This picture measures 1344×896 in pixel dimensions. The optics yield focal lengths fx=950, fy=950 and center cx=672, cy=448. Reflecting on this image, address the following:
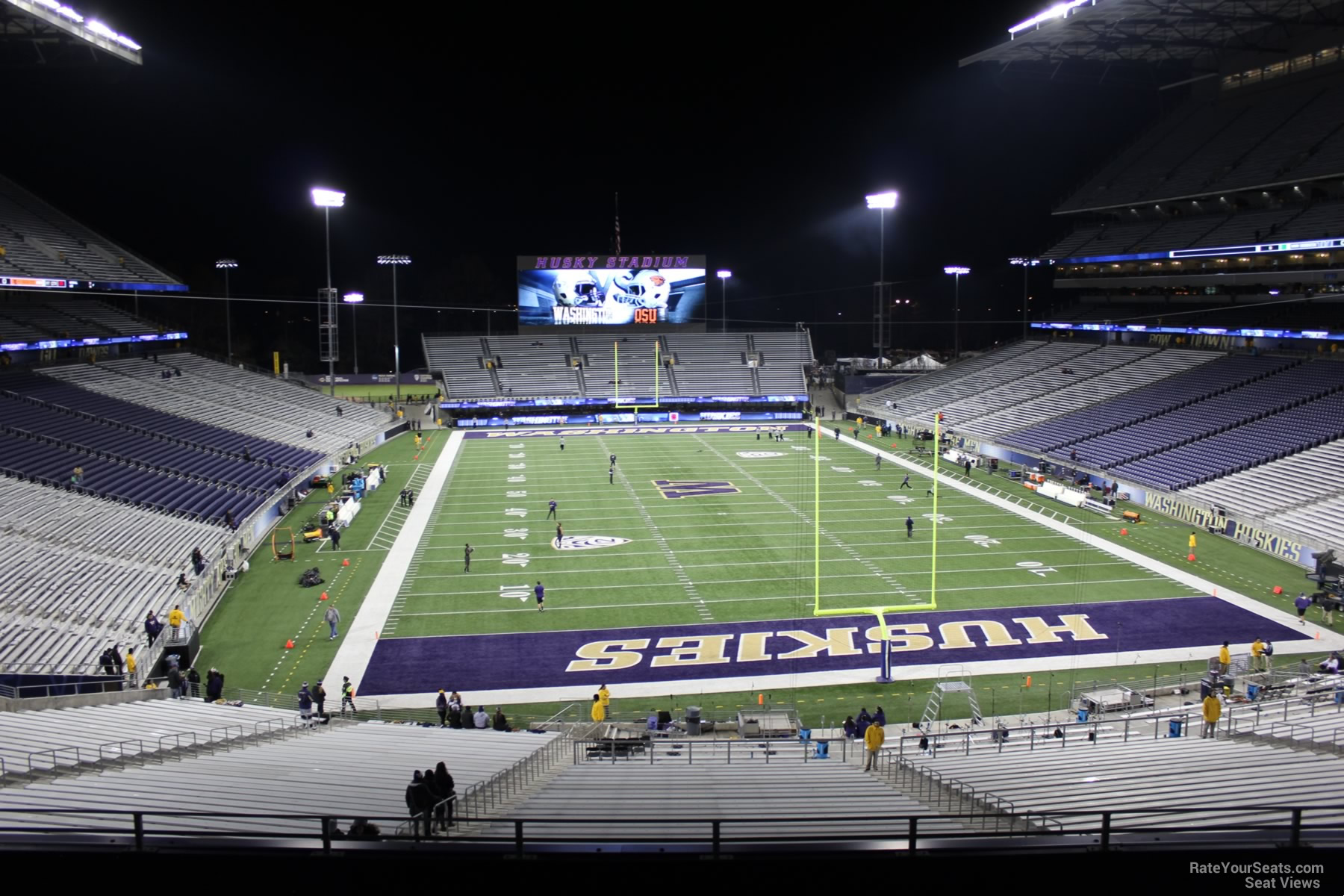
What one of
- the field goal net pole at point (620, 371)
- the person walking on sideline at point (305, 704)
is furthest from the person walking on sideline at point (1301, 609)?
the field goal net pole at point (620, 371)

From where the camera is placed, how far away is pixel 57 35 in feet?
104

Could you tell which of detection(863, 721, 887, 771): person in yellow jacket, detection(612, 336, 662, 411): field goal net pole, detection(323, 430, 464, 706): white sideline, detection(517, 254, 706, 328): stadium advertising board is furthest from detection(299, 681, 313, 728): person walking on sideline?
detection(517, 254, 706, 328): stadium advertising board

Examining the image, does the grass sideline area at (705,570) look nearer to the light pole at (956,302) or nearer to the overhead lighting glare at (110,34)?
the overhead lighting glare at (110,34)

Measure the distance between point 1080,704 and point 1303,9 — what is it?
3664 centimetres

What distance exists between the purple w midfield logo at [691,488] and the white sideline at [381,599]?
26.2 feet

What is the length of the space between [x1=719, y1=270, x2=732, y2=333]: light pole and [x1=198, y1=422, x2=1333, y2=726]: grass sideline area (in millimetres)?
29362

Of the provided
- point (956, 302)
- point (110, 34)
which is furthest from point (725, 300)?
point (110, 34)

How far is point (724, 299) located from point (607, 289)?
940 centimetres

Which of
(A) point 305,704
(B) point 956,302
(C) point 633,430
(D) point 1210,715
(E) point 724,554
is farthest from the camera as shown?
(B) point 956,302

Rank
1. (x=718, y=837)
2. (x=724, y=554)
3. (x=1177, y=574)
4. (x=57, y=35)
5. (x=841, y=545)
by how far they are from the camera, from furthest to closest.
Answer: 1. (x=57, y=35)
2. (x=841, y=545)
3. (x=724, y=554)
4. (x=1177, y=574)
5. (x=718, y=837)

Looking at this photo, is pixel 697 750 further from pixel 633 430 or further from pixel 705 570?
pixel 633 430

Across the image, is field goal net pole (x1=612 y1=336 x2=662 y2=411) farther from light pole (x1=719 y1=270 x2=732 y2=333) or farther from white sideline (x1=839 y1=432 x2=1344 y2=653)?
white sideline (x1=839 y1=432 x2=1344 y2=653)

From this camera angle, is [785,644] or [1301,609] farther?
[1301,609]

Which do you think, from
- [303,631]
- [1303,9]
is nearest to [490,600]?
[303,631]
